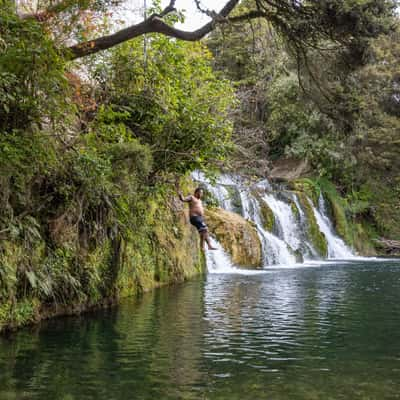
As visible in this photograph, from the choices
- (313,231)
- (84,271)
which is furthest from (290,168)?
(84,271)

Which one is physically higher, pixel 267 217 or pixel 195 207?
pixel 267 217

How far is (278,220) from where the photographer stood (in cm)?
2895

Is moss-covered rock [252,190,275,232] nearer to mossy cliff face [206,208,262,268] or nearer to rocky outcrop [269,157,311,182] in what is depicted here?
mossy cliff face [206,208,262,268]

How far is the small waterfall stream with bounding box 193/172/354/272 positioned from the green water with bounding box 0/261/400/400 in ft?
35.6

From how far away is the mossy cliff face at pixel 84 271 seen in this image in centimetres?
973

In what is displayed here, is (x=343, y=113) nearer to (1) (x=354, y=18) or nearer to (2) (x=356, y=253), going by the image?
(1) (x=354, y=18)

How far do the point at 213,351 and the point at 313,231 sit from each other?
23.2 m

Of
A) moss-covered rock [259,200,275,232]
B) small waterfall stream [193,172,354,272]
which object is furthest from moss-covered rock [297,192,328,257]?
moss-covered rock [259,200,275,232]

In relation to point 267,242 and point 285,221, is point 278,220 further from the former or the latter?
point 267,242

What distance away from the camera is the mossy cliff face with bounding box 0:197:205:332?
973 centimetres

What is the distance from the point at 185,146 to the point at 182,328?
15.3 feet

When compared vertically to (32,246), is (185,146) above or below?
above

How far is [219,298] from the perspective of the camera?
14.4 metres

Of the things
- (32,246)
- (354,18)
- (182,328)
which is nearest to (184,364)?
(182,328)
